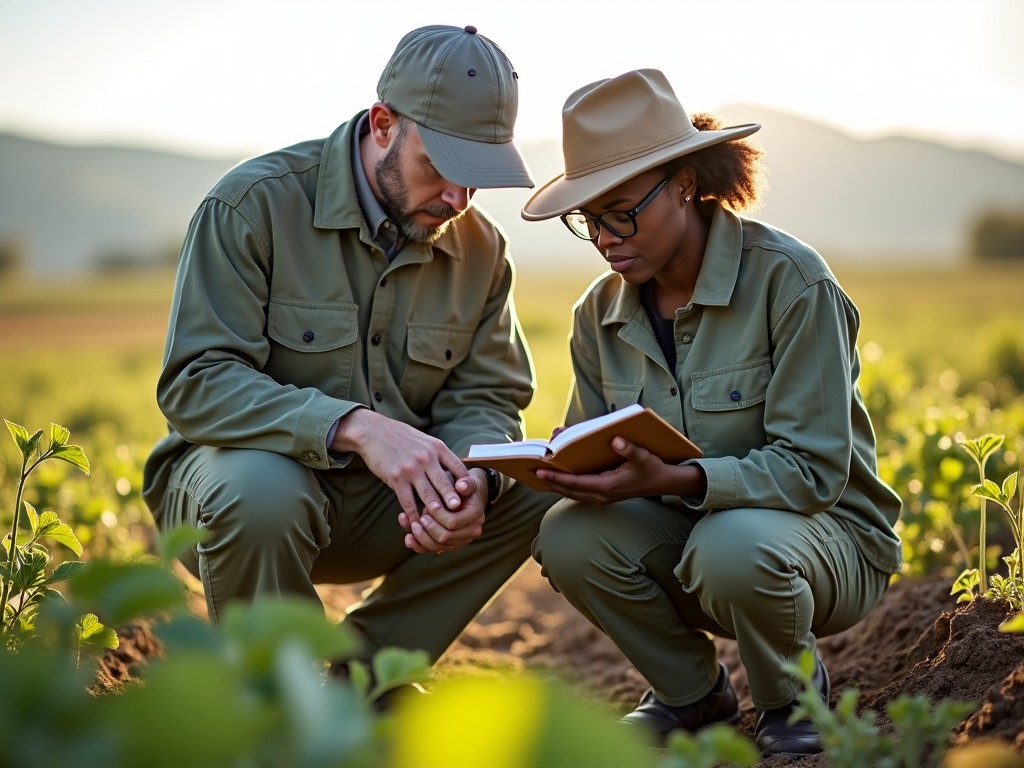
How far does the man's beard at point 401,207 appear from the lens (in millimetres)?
2758

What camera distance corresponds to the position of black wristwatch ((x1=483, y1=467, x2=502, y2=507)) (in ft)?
8.82

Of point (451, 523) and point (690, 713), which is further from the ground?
point (451, 523)

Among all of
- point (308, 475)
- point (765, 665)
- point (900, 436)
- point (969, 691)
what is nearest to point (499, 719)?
point (969, 691)

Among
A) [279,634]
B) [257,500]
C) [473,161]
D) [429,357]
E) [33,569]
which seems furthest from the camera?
[429,357]

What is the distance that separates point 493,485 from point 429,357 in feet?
1.39

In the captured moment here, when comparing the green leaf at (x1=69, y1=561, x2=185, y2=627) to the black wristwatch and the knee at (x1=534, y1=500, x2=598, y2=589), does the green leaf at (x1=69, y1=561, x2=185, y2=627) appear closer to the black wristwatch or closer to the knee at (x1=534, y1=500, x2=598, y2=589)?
the knee at (x1=534, y1=500, x2=598, y2=589)

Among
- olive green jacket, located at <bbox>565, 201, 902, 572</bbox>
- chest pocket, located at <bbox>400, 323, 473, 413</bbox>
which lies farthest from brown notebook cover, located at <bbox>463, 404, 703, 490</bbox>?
chest pocket, located at <bbox>400, 323, 473, 413</bbox>

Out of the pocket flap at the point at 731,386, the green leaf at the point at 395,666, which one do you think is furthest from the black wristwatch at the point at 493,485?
the green leaf at the point at 395,666

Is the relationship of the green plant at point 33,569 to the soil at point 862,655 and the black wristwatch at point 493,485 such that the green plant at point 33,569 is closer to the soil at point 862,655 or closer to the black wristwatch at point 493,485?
the soil at point 862,655

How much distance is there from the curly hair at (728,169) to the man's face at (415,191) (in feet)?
1.94

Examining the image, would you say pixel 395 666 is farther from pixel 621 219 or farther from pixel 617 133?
pixel 617 133

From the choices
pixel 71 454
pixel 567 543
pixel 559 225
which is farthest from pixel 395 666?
pixel 559 225

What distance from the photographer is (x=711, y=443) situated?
8.39 feet

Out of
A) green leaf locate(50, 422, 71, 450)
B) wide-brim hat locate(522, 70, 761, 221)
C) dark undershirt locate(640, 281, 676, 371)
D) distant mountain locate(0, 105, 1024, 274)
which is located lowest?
distant mountain locate(0, 105, 1024, 274)
